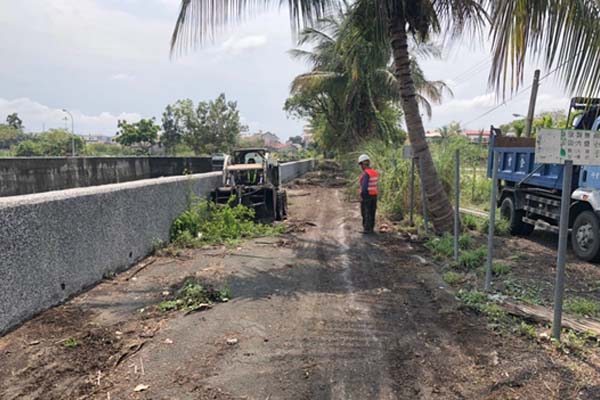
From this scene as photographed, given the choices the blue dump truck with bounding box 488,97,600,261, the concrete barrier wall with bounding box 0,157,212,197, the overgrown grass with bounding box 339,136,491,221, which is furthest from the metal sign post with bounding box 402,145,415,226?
the concrete barrier wall with bounding box 0,157,212,197

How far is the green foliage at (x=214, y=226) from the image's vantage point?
354 inches

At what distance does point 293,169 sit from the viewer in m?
29.9

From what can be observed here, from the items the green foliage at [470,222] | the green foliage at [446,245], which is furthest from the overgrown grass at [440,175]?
the green foliage at [446,245]

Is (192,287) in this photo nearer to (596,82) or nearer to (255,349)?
(255,349)

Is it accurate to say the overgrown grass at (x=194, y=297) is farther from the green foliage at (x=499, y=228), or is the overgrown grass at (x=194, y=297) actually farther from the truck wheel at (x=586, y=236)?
the green foliage at (x=499, y=228)

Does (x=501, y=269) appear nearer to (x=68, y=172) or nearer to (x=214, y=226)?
(x=214, y=226)

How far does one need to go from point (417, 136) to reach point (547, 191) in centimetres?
279

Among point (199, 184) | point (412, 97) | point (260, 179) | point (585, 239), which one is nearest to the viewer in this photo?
point (585, 239)

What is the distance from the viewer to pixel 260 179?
12.3 meters

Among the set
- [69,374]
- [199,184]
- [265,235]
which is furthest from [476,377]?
[199,184]

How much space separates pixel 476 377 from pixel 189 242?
6.27m

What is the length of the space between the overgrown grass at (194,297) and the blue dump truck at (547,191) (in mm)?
4358

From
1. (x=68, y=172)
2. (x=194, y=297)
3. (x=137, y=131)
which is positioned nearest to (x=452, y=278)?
(x=194, y=297)

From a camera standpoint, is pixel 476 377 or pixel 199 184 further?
pixel 199 184
